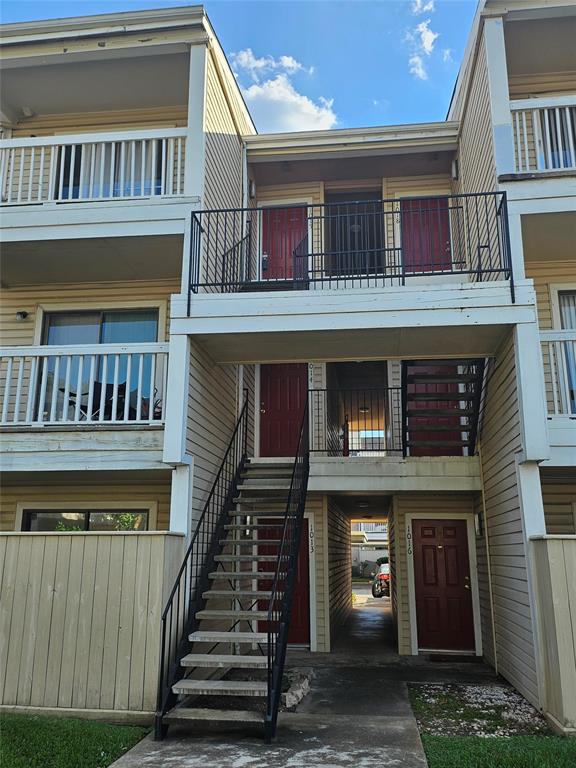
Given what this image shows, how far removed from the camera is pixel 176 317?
6906mm

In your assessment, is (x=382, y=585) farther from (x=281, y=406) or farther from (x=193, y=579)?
(x=193, y=579)

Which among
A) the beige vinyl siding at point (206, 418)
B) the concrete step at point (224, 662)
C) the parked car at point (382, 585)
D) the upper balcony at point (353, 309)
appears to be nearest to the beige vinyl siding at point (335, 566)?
the beige vinyl siding at point (206, 418)

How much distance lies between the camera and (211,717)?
5.04 metres

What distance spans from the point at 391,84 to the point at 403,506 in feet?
28.5

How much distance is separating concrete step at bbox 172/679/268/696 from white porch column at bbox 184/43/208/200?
5.58 meters

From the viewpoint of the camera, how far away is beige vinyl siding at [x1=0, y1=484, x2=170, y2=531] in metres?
8.72

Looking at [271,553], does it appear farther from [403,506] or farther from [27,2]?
[27,2]

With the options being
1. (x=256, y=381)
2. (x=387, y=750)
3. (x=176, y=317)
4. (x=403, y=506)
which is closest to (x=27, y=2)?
(x=176, y=317)

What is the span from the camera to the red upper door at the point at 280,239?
421 inches

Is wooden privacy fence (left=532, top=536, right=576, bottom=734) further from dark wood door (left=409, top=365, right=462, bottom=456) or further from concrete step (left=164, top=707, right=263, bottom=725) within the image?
dark wood door (left=409, top=365, right=462, bottom=456)

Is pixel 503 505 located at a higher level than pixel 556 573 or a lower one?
higher

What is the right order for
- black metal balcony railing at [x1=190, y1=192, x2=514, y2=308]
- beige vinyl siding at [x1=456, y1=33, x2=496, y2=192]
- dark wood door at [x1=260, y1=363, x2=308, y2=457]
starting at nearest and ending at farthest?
black metal balcony railing at [x1=190, y1=192, x2=514, y2=308] < beige vinyl siding at [x1=456, y1=33, x2=496, y2=192] < dark wood door at [x1=260, y1=363, x2=308, y2=457]

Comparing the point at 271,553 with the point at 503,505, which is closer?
the point at 503,505

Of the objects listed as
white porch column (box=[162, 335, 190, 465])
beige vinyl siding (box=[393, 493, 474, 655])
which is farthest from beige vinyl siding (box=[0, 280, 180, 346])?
beige vinyl siding (box=[393, 493, 474, 655])
